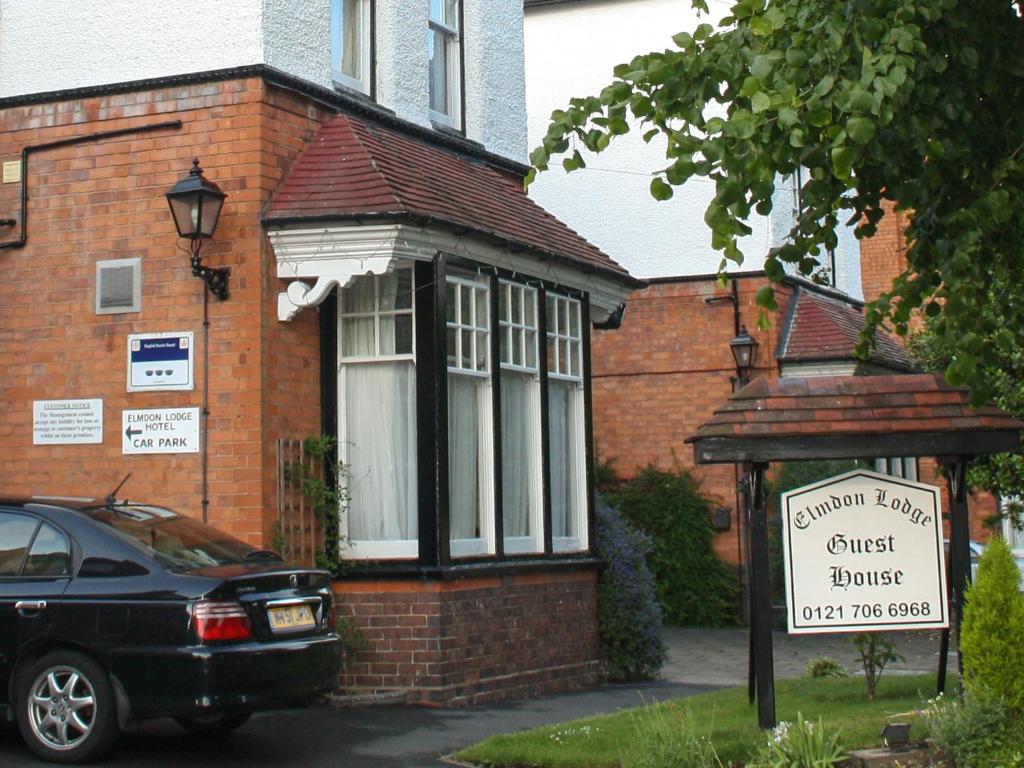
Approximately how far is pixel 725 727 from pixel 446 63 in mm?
8085

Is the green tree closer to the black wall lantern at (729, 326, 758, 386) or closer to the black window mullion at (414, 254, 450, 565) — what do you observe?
the black window mullion at (414, 254, 450, 565)

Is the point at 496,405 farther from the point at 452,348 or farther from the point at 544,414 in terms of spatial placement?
the point at 544,414

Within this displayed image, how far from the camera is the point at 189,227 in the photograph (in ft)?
37.0

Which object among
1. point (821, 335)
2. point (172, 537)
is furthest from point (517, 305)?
point (821, 335)

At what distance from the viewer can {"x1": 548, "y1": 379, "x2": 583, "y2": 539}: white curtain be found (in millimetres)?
14086

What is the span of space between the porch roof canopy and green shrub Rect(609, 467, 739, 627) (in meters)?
11.6

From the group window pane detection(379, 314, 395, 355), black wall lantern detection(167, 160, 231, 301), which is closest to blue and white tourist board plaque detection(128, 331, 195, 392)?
black wall lantern detection(167, 160, 231, 301)

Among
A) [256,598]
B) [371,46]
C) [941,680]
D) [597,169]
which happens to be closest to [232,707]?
[256,598]

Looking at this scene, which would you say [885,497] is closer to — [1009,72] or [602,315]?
[1009,72]

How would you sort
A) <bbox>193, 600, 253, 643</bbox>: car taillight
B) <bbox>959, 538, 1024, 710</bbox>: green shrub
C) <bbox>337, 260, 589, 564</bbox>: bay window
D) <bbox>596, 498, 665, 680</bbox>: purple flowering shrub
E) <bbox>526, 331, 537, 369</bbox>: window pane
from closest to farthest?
<bbox>959, 538, 1024, 710</bbox>: green shrub, <bbox>193, 600, 253, 643</bbox>: car taillight, <bbox>337, 260, 589, 564</bbox>: bay window, <bbox>526, 331, 537, 369</bbox>: window pane, <bbox>596, 498, 665, 680</bbox>: purple flowering shrub

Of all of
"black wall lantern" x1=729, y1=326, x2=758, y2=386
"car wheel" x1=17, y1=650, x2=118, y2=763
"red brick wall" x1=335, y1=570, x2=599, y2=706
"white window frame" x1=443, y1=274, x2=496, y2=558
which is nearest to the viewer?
"car wheel" x1=17, y1=650, x2=118, y2=763

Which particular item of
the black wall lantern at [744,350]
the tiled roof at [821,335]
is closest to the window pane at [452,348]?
the black wall lantern at [744,350]

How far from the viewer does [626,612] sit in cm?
1427

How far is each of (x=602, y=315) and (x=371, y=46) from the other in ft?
11.9
